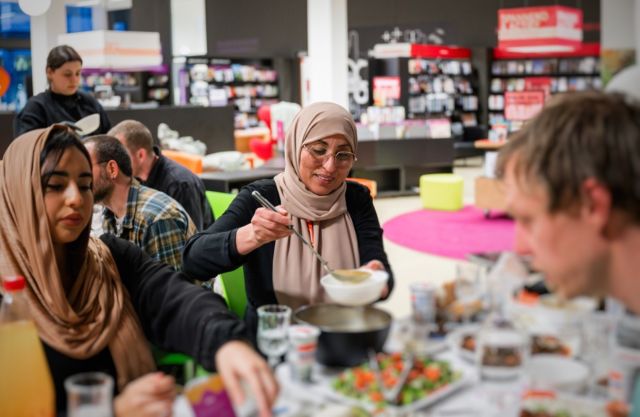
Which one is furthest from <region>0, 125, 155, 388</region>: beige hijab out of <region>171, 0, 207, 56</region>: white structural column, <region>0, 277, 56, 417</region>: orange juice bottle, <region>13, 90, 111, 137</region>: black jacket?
<region>171, 0, 207, 56</region>: white structural column

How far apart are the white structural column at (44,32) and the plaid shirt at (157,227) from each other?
8451mm

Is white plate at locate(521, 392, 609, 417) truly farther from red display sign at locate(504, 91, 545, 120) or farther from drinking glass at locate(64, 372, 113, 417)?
red display sign at locate(504, 91, 545, 120)

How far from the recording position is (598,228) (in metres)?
1.17

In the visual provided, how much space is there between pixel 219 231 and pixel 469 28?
13745mm

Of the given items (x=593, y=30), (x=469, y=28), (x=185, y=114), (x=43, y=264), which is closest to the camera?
(x=43, y=264)

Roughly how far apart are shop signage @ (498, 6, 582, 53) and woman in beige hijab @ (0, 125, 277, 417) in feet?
35.1

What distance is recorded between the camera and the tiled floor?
76.6 inches

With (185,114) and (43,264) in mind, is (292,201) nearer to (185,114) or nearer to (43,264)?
(43,264)

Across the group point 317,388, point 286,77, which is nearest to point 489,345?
point 317,388

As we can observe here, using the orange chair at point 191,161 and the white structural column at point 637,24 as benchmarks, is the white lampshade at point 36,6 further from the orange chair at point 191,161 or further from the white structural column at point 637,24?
the white structural column at point 637,24

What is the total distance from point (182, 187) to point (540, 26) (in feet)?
29.0

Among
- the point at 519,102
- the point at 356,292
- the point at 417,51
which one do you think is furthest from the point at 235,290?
the point at 519,102

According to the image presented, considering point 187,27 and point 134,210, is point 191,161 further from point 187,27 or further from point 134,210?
point 187,27

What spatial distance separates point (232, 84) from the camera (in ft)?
60.7
